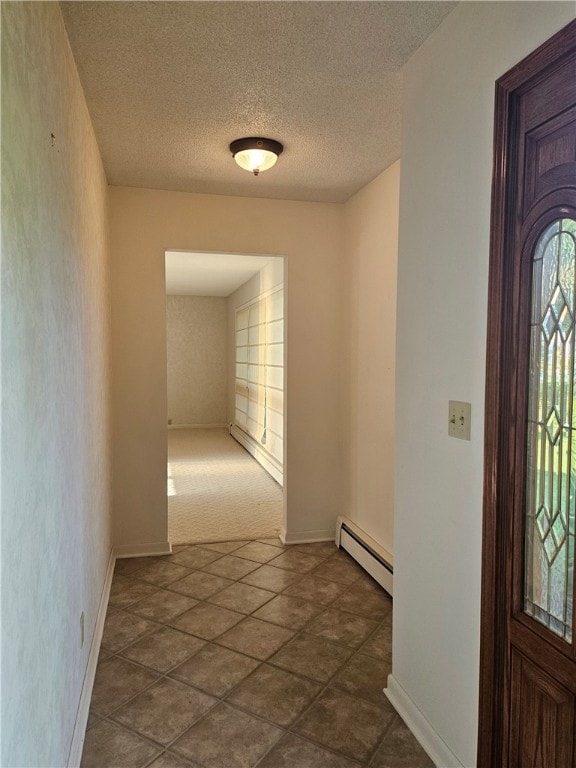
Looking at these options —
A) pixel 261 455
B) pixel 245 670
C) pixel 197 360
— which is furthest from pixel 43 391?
pixel 197 360

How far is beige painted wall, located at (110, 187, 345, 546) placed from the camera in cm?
361

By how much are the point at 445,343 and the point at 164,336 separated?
2378 millimetres

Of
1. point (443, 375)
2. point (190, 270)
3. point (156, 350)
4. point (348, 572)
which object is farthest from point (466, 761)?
point (190, 270)

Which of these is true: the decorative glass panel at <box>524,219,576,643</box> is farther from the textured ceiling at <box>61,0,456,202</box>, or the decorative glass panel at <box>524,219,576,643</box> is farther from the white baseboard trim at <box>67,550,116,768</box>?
the white baseboard trim at <box>67,550,116,768</box>

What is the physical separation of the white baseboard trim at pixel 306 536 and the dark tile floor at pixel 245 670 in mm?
377

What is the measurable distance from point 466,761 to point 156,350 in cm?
291

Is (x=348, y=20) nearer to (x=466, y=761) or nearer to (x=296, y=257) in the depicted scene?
(x=296, y=257)

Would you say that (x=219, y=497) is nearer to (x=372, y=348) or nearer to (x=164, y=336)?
(x=164, y=336)

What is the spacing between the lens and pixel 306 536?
13.1 feet

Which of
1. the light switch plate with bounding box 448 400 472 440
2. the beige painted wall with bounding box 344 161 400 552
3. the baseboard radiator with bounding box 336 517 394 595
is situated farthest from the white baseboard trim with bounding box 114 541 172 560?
the light switch plate with bounding box 448 400 472 440

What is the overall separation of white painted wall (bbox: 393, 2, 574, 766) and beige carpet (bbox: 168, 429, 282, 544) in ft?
7.49

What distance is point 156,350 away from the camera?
3691 millimetres

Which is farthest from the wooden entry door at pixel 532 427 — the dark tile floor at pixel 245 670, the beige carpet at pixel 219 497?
the beige carpet at pixel 219 497

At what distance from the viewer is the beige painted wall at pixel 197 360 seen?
10289 mm
